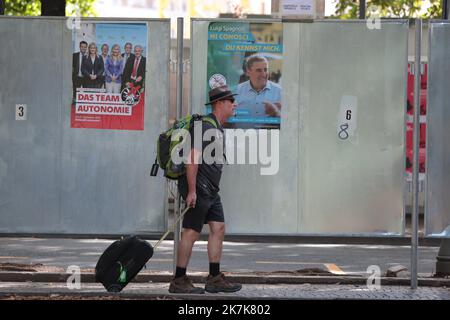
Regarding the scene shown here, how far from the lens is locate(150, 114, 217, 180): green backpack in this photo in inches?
362

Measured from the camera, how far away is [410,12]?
26.1 metres

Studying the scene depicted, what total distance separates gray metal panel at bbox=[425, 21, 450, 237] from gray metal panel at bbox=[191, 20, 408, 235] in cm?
31

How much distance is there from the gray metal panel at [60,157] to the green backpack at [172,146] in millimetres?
935

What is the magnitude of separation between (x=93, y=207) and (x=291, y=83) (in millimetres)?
2176

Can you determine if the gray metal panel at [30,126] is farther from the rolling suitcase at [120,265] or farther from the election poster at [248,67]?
the election poster at [248,67]

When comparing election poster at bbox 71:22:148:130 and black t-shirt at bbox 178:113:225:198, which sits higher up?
election poster at bbox 71:22:148:130

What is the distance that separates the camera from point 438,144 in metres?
10.0

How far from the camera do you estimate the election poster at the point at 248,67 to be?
10.2 m

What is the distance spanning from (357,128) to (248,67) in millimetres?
1163

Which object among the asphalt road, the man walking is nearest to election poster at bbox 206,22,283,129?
the man walking

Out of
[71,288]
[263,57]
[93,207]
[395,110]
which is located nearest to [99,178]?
[93,207]

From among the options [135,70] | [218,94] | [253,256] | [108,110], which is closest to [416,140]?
[218,94]

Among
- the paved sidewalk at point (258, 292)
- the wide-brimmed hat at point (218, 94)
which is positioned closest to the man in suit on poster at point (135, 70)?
the wide-brimmed hat at point (218, 94)

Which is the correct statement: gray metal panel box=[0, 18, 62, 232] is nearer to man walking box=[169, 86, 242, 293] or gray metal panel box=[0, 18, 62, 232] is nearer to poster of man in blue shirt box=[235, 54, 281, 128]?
man walking box=[169, 86, 242, 293]
